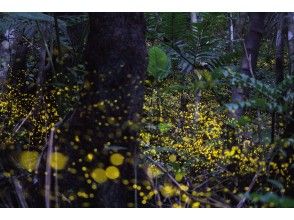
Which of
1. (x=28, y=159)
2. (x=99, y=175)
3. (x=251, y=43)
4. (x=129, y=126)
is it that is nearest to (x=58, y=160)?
(x=99, y=175)

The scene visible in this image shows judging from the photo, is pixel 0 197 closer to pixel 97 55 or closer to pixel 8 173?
pixel 8 173

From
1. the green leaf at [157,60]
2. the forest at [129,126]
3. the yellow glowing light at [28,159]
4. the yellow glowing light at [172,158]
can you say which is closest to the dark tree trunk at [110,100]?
the forest at [129,126]

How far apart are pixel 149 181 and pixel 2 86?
7.29ft

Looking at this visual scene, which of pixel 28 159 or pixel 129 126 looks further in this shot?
pixel 28 159

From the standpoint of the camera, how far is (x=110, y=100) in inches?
89.0

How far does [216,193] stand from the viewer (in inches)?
107

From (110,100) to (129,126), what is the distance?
0.17 meters

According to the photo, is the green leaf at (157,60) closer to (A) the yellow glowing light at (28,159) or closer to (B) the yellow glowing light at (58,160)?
(A) the yellow glowing light at (28,159)

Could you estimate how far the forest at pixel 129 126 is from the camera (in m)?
2.26

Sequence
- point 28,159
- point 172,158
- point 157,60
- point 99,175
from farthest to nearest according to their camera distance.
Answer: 1. point 157,60
2. point 172,158
3. point 28,159
4. point 99,175

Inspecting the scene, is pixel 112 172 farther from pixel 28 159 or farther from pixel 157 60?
pixel 157 60

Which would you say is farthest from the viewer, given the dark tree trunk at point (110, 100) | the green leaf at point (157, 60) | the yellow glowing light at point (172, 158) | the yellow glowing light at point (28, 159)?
the green leaf at point (157, 60)

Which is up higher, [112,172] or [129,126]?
[129,126]
